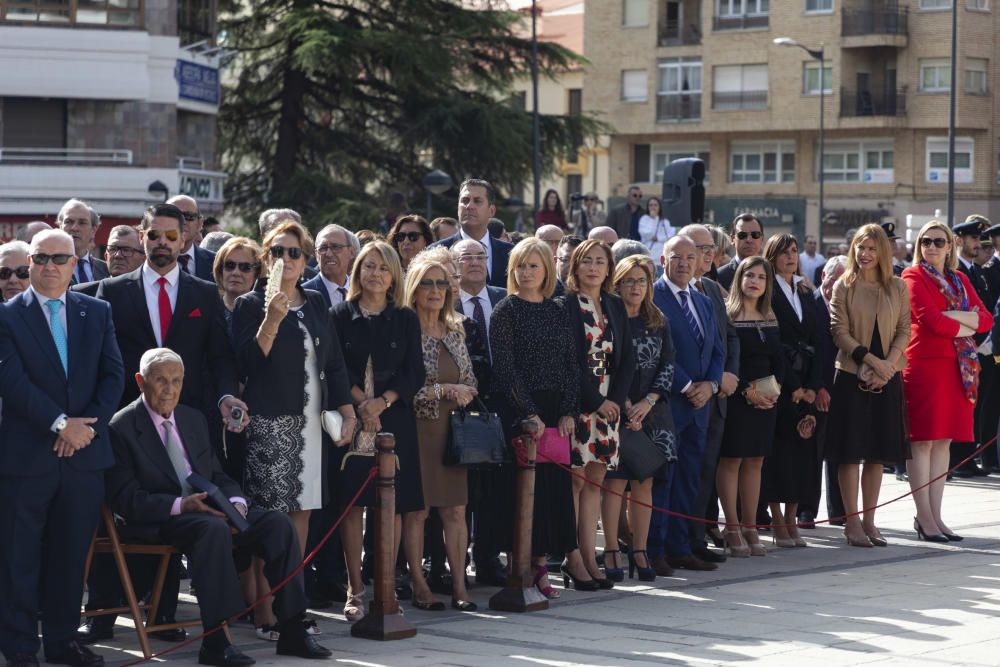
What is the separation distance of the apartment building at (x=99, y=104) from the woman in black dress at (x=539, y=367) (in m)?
30.6

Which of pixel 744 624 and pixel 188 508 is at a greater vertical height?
pixel 188 508

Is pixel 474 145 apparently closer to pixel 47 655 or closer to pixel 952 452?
pixel 952 452

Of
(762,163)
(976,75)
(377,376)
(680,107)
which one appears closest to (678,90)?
(680,107)

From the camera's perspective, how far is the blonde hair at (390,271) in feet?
32.8

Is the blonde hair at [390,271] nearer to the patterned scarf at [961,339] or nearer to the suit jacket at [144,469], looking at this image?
the suit jacket at [144,469]

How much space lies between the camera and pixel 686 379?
11797mm

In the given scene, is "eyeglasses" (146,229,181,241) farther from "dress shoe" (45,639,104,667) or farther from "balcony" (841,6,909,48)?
"balcony" (841,6,909,48)

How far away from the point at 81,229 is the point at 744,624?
5.13 meters

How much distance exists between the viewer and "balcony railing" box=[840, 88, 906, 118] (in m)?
61.2

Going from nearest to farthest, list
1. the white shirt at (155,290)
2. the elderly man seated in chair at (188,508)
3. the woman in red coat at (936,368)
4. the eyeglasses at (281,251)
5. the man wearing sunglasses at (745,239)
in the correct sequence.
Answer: the elderly man seated in chair at (188,508) → the eyeglasses at (281,251) → the white shirt at (155,290) → the man wearing sunglasses at (745,239) → the woman in red coat at (936,368)

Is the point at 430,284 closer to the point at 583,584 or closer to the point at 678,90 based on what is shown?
the point at 583,584

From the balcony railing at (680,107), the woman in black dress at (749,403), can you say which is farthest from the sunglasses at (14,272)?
the balcony railing at (680,107)

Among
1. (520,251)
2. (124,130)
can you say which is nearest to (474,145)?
(124,130)

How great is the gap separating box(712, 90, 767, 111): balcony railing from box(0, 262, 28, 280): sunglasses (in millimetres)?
54942
